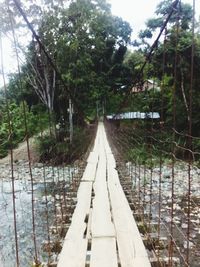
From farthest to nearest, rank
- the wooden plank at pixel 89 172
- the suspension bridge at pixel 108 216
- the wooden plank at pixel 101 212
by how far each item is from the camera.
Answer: the wooden plank at pixel 89 172 < the wooden plank at pixel 101 212 < the suspension bridge at pixel 108 216

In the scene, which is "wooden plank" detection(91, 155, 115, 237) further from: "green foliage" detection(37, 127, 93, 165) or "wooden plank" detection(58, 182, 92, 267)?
"green foliage" detection(37, 127, 93, 165)

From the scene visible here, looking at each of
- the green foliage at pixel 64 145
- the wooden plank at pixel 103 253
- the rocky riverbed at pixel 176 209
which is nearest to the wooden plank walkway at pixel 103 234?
the wooden plank at pixel 103 253

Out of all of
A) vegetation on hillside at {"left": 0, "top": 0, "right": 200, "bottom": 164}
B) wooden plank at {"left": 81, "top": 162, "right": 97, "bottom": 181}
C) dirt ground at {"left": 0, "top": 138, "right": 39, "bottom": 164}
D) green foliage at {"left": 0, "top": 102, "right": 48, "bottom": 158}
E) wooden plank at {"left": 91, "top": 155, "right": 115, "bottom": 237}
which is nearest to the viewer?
wooden plank at {"left": 91, "top": 155, "right": 115, "bottom": 237}

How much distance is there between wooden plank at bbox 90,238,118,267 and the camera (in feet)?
→ 4.60

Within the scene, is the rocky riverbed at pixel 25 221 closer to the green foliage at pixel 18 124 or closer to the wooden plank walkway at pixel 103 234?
the wooden plank walkway at pixel 103 234

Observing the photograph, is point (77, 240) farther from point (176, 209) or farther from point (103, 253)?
point (176, 209)

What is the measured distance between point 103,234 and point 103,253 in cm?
24

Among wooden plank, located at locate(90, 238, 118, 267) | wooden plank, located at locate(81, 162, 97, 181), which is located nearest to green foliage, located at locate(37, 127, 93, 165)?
wooden plank, located at locate(81, 162, 97, 181)

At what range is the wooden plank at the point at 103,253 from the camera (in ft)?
4.60

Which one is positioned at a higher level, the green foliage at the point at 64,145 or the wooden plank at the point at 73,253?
the wooden plank at the point at 73,253

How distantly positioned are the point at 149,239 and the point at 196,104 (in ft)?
21.5

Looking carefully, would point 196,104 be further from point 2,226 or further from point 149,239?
point 149,239

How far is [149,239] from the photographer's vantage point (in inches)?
66.6

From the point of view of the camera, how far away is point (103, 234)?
1.74 metres
